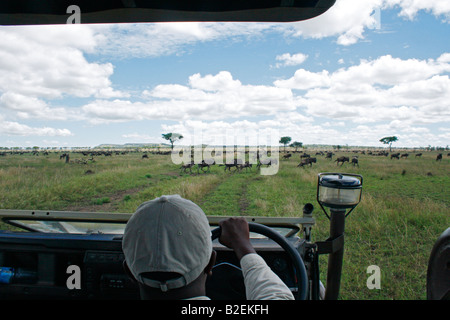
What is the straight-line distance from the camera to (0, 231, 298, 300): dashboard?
1.86 metres

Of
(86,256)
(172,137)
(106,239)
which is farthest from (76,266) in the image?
(172,137)

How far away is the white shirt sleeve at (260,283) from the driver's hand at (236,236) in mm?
52

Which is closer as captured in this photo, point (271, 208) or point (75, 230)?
point (75, 230)

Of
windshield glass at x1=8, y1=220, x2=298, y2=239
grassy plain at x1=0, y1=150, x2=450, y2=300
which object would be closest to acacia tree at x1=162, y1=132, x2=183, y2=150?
grassy plain at x1=0, y1=150, x2=450, y2=300

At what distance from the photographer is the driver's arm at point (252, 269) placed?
1.05m

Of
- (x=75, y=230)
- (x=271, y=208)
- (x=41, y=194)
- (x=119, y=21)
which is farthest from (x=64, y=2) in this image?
(x=41, y=194)

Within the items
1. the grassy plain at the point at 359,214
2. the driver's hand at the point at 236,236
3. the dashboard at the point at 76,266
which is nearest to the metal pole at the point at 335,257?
the dashboard at the point at 76,266

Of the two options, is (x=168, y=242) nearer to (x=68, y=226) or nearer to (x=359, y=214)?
(x=68, y=226)

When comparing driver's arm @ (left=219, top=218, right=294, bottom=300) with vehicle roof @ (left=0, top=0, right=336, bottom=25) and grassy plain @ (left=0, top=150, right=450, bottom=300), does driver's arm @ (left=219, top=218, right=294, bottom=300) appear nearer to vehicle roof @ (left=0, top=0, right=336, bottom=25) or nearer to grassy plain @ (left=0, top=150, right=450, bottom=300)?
vehicle roof @ (left=0, top=0, right=336, bottom=25)

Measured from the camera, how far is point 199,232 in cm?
97

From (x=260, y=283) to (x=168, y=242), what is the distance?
16.2 inches

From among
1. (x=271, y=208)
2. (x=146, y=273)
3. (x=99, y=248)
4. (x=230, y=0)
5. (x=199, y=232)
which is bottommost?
(x=271, y=208)
